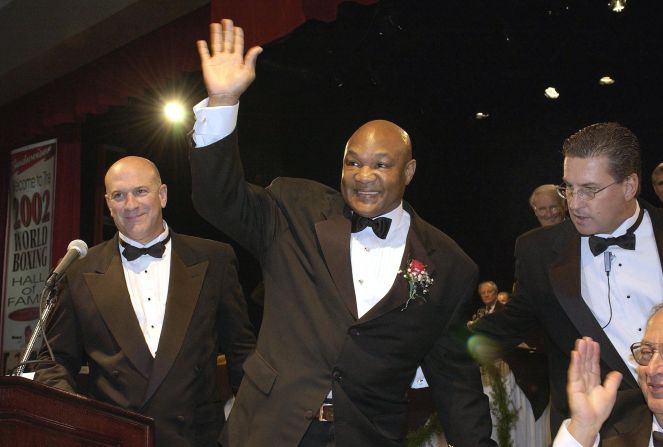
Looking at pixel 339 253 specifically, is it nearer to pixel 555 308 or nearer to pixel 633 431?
pixel 555 308

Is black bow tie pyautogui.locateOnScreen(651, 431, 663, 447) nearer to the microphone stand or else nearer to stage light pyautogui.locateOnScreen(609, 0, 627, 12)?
the microphone stand

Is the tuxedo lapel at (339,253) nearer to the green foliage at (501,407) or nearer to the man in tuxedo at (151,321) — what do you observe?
the man in tuxedo at (151,321)

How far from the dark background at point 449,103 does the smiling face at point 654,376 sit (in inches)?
210

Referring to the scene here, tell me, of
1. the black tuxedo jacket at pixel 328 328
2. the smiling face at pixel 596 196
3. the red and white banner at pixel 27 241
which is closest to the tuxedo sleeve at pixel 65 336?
the black tuxedo jacket at pixel 328 328

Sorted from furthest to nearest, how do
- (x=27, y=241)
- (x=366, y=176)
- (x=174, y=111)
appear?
1. (x=27, y=241)
2. (x=174, y=111)
3. (x=366, y=176)

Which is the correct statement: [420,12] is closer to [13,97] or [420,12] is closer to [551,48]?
[551,48]

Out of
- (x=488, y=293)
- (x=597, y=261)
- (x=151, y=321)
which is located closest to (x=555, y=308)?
(x=597, y=261)

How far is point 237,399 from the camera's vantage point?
3111 mm

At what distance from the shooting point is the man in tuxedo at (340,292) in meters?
2.91

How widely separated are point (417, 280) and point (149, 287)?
1372mm

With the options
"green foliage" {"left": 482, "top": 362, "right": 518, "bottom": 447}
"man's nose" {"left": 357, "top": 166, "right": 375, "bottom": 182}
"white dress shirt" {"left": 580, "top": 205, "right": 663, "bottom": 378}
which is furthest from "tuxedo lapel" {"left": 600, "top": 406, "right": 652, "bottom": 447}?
"green foliage" {"left": 482, "top": 362, "right": 518, "bottom": 447}

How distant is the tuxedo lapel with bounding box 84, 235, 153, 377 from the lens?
3.61 meters

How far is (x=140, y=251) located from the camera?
3.97 metres

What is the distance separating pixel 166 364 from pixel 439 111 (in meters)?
7.80
